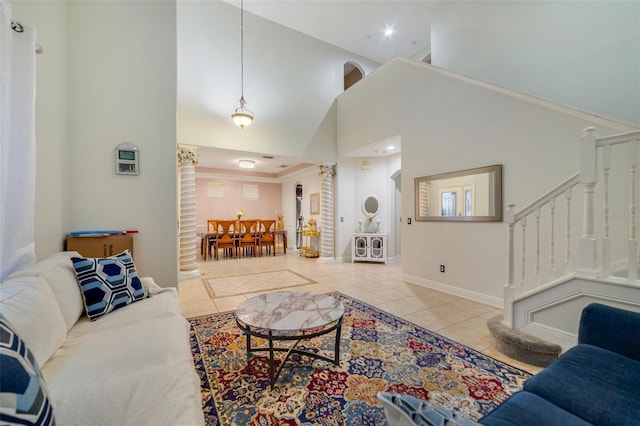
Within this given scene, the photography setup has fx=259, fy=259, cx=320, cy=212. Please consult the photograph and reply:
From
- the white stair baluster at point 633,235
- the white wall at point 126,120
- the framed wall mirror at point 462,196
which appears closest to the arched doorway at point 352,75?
the framed wall mirror at point 462,196

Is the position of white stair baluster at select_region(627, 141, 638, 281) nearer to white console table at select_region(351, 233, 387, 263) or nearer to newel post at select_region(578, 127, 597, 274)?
newel post at select_region(578, 127, 597, 274)

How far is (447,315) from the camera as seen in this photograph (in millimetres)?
2906

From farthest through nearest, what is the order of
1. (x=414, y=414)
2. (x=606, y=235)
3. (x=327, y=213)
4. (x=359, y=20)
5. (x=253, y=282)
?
(x=327, y=213) < (x=359, y=20) < (x=253, y=282) < (x=606, y=235) < (x=414, y=414)

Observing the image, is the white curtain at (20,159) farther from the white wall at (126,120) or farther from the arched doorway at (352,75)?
the arched doorway at (352,75)

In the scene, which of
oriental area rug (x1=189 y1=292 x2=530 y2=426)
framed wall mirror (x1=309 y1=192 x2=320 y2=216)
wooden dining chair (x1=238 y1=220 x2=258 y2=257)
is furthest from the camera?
framed wall mirror (x1=309 y1=192 x2=320 y2=216)

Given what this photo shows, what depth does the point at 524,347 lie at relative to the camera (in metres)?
1.97

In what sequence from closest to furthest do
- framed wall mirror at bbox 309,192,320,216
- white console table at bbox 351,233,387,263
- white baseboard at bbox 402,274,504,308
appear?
white baseboard at bbox 402,274,504,308 < white console table at bbox 351,233,387,263 < framed wall mirror at bbox 309,192,320,216

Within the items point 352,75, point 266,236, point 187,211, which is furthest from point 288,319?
point 352,75

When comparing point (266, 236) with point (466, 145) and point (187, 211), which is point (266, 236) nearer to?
point (187, 211)

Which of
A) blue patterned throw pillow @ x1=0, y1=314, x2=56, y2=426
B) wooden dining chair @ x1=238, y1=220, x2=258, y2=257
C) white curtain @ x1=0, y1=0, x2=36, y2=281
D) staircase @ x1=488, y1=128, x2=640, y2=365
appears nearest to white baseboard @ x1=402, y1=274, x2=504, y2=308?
staircase @ x1=488, y1=128, x2=640, y2=365

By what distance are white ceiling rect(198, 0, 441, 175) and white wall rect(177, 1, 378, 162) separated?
220 mm

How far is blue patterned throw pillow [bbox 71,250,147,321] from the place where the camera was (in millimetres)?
1756

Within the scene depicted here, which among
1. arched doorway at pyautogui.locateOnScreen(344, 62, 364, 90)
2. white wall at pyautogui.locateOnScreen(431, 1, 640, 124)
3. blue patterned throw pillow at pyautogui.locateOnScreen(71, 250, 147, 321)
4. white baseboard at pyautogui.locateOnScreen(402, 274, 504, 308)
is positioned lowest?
white baseboard at pyautogui.locateOnScreen(402, 274, 504, 308)

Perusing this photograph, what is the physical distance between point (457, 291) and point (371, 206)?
3.21m
